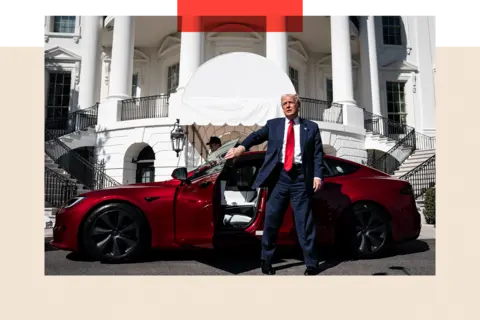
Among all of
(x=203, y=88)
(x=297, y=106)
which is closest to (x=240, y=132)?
(x=203, y=88)

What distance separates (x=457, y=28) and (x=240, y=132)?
6.30 m

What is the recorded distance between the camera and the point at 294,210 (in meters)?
3.69

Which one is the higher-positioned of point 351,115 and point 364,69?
point 364,69

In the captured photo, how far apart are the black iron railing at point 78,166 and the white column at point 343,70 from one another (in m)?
8.24

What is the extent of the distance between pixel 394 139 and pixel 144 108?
9.24m

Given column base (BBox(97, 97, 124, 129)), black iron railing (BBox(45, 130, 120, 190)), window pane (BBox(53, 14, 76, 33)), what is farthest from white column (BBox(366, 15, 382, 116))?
window pane (BBox(53, 14, 76, 33))

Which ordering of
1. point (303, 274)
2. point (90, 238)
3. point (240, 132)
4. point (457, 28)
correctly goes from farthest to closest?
point (240, 132), point (457, 28), point (90, 238), point (303, 274)

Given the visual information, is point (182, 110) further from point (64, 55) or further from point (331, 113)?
point (64, 55)

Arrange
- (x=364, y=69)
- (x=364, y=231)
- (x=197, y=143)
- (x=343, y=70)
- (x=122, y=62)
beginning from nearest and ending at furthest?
(x=364, y=231), (x=197, y=143), (x=122, y=62), (x=343, y=70), (x=364, y=69)

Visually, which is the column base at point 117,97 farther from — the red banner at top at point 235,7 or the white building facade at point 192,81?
the red banner at top at point 235,7

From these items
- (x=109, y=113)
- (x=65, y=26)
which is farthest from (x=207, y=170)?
(x=65, y=26)

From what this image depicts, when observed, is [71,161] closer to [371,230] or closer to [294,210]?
[294,210]

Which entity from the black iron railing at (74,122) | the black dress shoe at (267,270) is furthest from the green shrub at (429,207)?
the black iron railing at (74,122)

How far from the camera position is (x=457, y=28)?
5.31 meters
